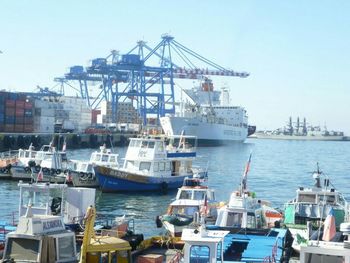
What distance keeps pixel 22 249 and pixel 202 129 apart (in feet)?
368

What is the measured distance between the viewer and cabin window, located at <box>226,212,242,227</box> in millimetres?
20536

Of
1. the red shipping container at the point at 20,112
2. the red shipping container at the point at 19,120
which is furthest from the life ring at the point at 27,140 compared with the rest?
the red shipping container at the point at 20,112

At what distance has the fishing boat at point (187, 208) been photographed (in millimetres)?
21344

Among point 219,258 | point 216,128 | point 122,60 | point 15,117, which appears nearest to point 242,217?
point 219,258

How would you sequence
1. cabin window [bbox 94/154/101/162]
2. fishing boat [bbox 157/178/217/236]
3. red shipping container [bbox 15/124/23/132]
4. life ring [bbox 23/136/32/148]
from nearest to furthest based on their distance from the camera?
fishing boat [bbox 157/178/217/236] → cabin window [bbox 94/154/101/162] → life ring [bbox 23/136/32/148] → red shipping container [bbox 15/124/23/132]

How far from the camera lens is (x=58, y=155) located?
45.3 metres

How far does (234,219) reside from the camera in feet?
67.9

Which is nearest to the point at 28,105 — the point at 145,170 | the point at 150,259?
the point at 145,170

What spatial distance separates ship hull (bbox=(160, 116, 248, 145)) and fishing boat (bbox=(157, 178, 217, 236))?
82.8 meters

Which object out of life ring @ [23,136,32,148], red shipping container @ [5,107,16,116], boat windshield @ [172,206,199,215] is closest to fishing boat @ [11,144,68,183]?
boat windshield @ [172,206,199,215]

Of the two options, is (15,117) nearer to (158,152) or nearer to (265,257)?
(158,152)

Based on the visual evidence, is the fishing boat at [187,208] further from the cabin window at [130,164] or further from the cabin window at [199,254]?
the cabin window at [130,164]

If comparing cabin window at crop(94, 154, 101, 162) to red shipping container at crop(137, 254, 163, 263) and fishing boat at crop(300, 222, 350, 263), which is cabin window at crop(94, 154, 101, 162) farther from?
fishing boat at crop(300, 222, 350, 263)

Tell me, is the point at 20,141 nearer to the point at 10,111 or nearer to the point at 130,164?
Answer: the point at 10,111
